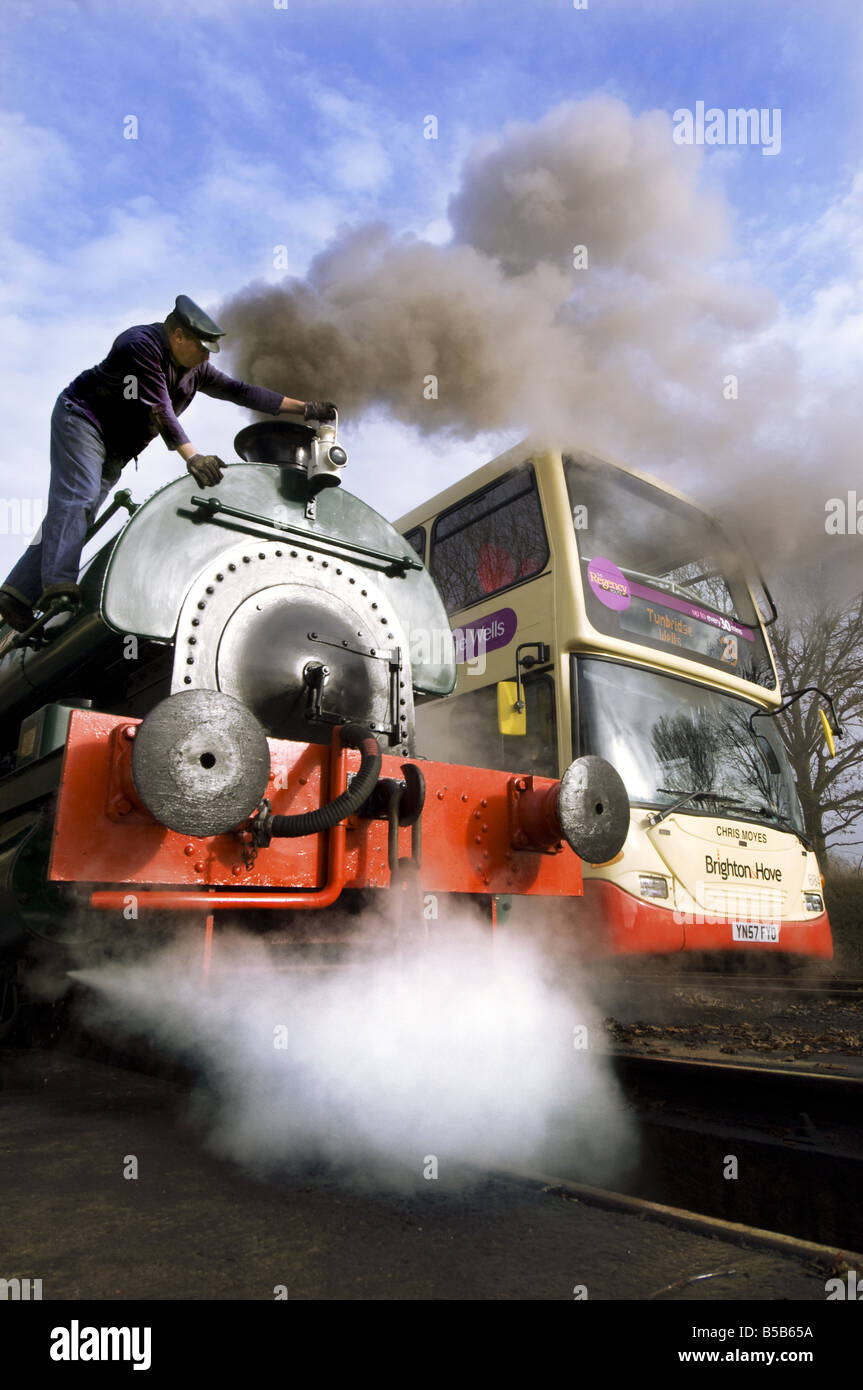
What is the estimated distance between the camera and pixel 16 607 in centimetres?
337

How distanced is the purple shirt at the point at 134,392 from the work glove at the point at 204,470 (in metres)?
0.16

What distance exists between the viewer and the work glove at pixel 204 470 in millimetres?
2986

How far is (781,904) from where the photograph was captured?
5539 millimetres

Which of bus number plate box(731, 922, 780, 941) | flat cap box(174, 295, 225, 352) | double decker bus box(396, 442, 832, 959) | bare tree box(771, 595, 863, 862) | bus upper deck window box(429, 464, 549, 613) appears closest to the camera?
flat cap box(174, 295, 225, 352)

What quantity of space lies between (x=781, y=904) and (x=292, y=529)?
4.00 meters

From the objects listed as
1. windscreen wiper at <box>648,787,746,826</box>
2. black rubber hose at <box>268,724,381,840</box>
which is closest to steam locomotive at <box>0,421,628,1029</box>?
black rubber hose at <box>268,724,381,840</box>

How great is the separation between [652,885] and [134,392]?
3515 mm

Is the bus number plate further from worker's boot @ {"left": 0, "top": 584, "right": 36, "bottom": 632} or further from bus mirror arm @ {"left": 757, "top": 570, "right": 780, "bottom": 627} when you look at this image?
worker's boot @ {"left": 0, "top": 584, "right": 36, "bottom": 632}

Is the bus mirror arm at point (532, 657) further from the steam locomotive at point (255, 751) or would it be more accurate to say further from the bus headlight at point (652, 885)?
the steam locomotive at point (255, 751)

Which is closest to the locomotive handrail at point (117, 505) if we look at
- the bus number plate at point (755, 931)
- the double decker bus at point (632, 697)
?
the double decker bus at point (632, 697)

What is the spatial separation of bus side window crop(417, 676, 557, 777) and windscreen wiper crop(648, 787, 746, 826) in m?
0.63

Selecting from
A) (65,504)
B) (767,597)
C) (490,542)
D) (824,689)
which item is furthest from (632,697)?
(824,689)

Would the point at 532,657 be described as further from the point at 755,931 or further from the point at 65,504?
the point at 65,504

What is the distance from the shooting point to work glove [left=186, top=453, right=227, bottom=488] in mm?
2986
